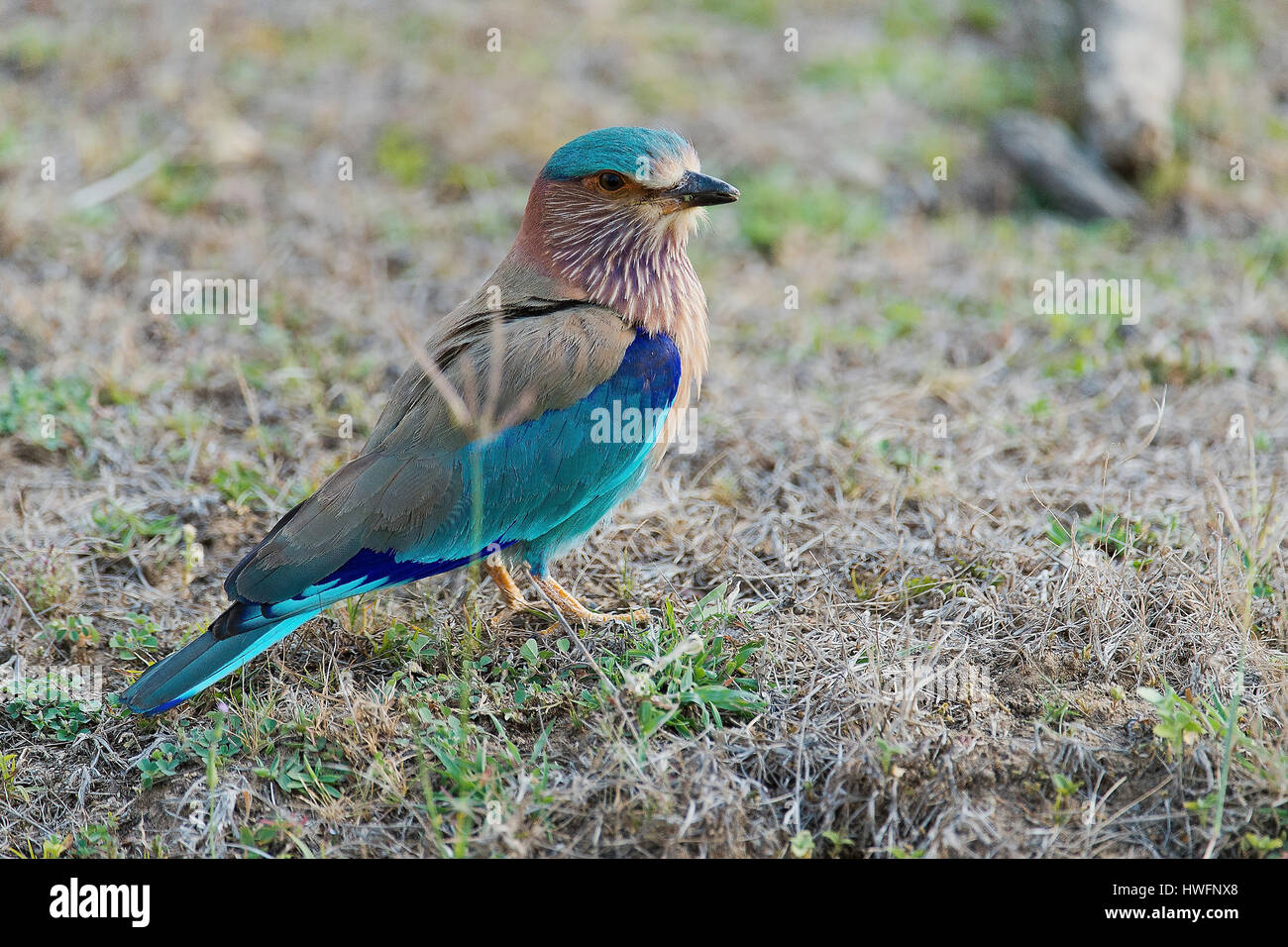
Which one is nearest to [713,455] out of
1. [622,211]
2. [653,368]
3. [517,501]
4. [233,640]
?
[653,368]

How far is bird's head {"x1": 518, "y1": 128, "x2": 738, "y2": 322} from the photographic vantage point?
3422 mm

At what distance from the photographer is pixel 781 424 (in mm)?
4227

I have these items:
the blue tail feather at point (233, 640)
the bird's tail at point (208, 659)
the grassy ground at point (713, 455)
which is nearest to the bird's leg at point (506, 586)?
the grassy ground at point (713, 455)

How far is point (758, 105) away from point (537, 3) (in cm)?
181

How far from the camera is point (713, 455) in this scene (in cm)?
411

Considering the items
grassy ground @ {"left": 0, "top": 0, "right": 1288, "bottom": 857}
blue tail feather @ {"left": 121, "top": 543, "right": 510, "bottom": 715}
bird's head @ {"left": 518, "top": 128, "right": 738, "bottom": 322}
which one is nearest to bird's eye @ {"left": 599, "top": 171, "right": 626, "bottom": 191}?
bird's head @ {"left": 518, "top": 128, "right": 738, "bottom": 322}

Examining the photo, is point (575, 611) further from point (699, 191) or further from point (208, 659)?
point (699, 191)

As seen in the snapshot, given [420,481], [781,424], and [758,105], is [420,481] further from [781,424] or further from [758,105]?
[758,105]

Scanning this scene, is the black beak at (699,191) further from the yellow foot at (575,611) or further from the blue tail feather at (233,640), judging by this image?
the blue tail feather at (233,640)

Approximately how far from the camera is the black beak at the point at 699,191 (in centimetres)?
343

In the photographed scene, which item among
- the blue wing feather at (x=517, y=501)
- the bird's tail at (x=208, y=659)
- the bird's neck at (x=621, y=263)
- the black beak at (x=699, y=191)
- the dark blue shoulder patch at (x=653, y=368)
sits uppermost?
the black beak at (x=699, y=191)

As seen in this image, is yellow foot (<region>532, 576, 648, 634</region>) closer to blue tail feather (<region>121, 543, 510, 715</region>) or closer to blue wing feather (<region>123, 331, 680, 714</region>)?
blue wing feather (<region>123, 331, 680, 714</region>)

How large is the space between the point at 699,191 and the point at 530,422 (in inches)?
34.8

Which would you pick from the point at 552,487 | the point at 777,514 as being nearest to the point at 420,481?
the point at 552,487
